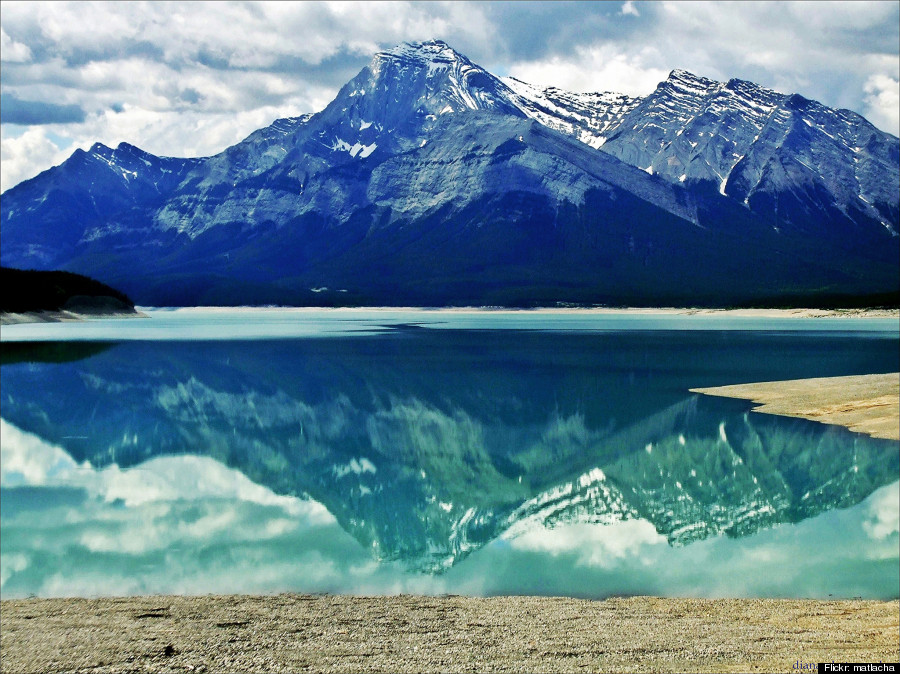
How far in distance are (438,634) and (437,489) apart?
1255cm

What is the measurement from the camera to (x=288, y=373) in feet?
188

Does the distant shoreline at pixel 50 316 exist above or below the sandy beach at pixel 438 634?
above

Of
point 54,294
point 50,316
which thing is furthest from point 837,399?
point 54,294

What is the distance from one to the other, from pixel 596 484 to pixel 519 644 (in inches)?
549

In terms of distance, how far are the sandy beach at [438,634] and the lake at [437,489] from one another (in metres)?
1.36

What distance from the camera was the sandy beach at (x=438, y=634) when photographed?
11602 millimetres

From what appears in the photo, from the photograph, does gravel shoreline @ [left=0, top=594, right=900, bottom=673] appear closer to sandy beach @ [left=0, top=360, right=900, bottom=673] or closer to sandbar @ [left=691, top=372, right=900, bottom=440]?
sandy beach @ [left=0, top=360, right=900, bottom=673]

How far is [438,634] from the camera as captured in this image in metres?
12.9

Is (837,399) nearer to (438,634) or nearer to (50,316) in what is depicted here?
(438,634)

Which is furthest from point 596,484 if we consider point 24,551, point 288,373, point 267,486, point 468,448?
point 288,373

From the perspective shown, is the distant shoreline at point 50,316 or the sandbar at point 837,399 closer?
the sandbar at point 837,399

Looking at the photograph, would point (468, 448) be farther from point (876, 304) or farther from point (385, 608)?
point (876, 304)

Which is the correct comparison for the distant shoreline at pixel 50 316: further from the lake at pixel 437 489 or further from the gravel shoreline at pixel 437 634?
the gravel shoreline at pixel 437 634

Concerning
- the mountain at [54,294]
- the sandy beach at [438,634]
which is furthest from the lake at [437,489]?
the mountain at [54,294]
